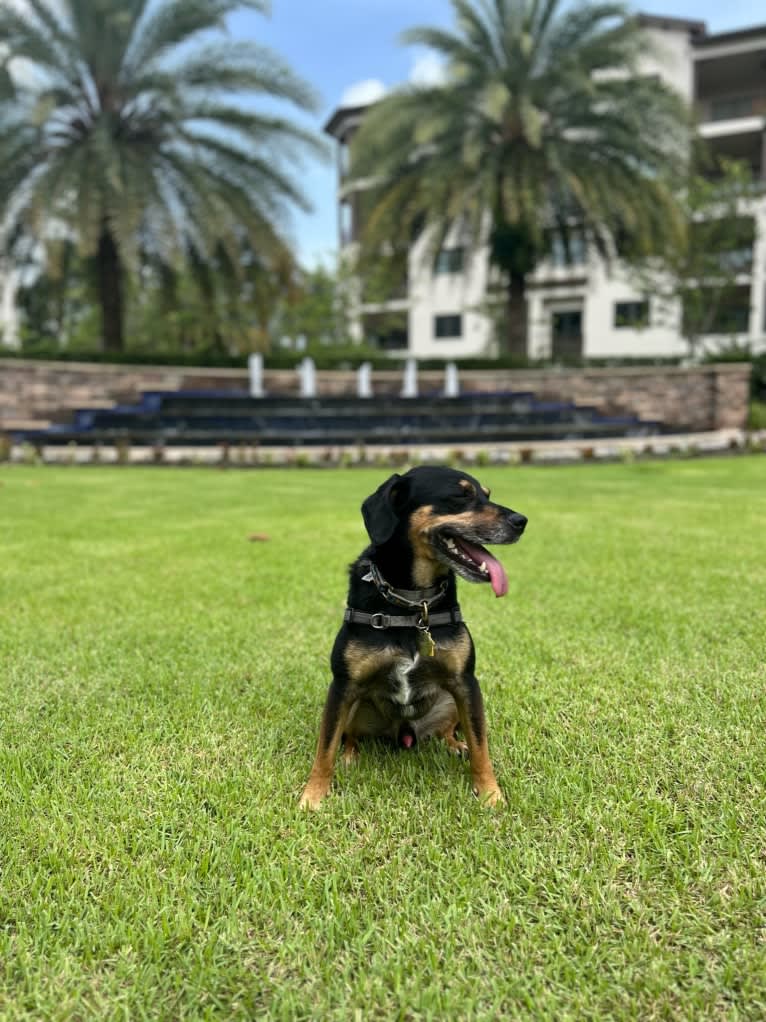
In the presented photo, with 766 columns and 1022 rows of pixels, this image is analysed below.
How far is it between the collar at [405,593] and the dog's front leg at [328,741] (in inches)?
11.8

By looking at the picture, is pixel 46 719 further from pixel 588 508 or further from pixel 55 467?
pixel 55 467

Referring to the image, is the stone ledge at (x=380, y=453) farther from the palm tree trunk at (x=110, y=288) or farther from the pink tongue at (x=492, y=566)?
the pink tongue at (x=492, y=566)

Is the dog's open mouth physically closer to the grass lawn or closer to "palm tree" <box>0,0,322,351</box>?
the grass lawn

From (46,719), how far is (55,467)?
38.1 feet

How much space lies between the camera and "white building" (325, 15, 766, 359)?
107 feet

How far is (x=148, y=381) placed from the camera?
58.3 feet

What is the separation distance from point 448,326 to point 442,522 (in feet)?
139

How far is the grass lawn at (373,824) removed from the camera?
4.66 ft

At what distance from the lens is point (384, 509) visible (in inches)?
82.6

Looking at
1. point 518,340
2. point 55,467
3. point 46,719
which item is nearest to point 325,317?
point 518,340

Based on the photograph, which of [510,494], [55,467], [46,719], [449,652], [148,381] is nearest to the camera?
[449,652]

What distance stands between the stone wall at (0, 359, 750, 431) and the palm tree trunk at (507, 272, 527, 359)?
1424mm

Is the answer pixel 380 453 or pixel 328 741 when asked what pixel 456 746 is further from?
pixel 380 453

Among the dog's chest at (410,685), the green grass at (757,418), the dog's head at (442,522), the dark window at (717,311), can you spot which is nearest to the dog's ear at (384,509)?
the dog's head at (442,522)
